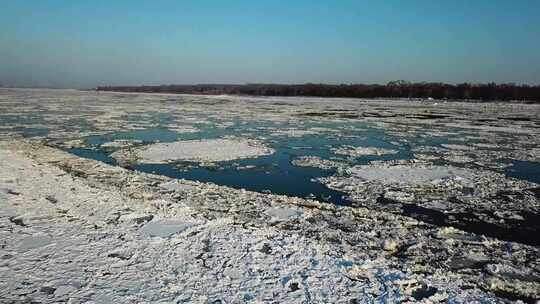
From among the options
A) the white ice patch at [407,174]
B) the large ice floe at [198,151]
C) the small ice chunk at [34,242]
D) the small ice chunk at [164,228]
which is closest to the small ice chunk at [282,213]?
the small ice chunk at [164,228]

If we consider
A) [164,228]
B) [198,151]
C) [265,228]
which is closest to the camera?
[164,228]

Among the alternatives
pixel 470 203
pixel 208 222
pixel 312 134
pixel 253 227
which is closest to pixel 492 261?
pixel 470 203

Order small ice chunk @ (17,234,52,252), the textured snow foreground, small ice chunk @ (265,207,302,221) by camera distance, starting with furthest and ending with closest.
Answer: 1. small ice chunk @ (265,207,302,221)
2. small ice chunk @ (17,234,52,252)
3. the textured snow foreground

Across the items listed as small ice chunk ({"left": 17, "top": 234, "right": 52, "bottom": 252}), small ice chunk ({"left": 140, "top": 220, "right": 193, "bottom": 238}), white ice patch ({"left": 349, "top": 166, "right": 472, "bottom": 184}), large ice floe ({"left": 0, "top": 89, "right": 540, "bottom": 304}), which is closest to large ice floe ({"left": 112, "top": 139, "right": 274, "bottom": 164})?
large ice floe ({"left": 0, "top": 89, "right": 540, "bottom": 304})

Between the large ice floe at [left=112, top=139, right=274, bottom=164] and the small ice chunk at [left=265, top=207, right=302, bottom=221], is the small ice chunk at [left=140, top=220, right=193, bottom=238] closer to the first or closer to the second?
the small ice chunk at [left=265, top=207, right=302, bottom=221]

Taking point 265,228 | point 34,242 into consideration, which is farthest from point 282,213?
point 34,242

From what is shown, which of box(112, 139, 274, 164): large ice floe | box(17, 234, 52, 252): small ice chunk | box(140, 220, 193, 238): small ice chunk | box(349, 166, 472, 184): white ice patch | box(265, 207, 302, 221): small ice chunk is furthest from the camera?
box(112, 139, 274, 164): large ice floe

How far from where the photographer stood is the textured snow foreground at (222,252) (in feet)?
11.5

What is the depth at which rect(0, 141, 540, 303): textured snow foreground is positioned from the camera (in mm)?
3502

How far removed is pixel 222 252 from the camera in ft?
14.2

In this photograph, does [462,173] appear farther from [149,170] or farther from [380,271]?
[149,170]

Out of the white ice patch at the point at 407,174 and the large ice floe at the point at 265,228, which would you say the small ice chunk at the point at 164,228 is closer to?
the large ice floe at the point at 265,228

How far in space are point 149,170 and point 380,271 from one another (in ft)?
20.2

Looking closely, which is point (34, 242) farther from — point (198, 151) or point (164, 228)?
point (198, 151)
